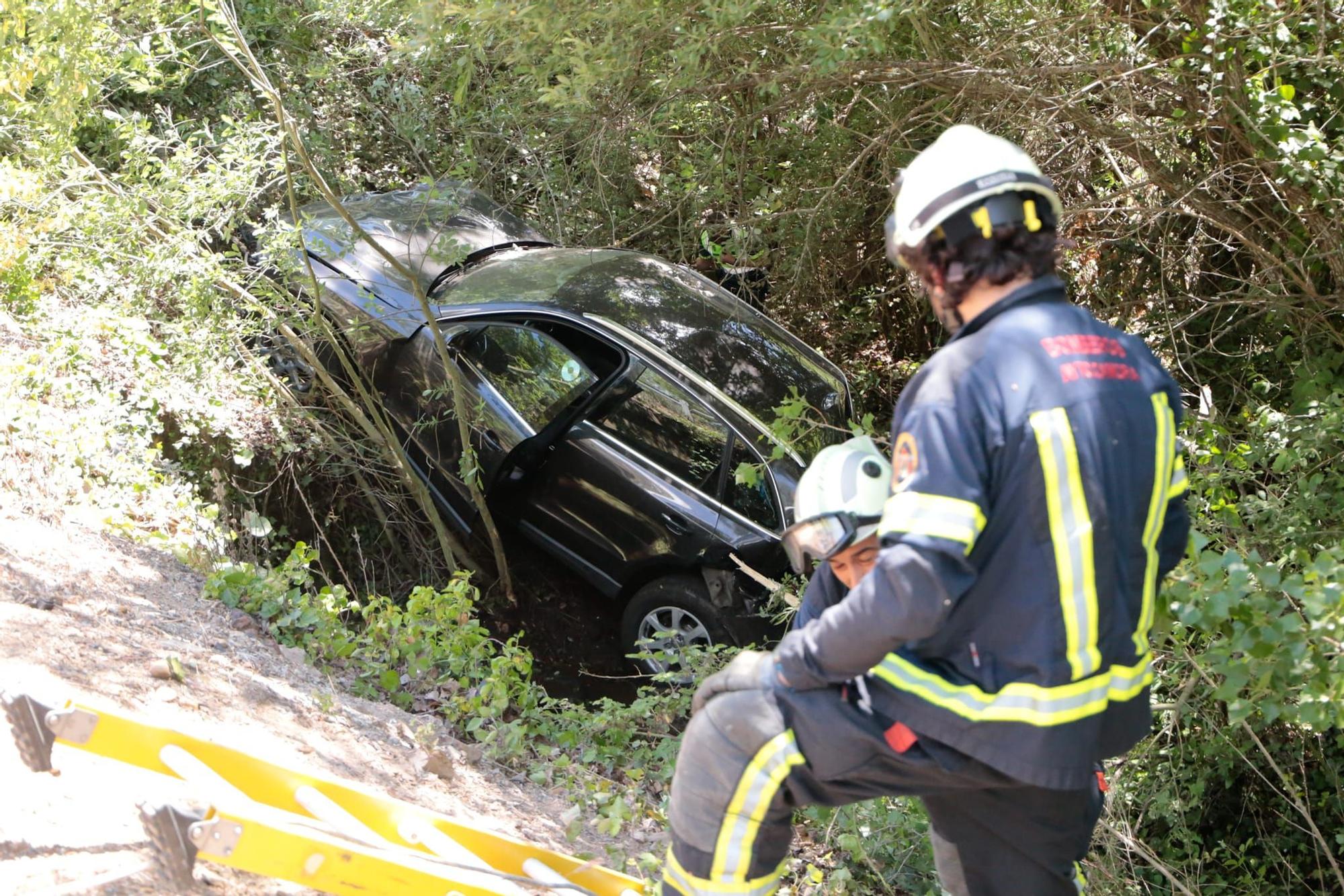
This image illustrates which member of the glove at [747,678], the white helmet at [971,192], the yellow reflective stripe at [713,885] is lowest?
the yellow reflective stripe at [713,885]

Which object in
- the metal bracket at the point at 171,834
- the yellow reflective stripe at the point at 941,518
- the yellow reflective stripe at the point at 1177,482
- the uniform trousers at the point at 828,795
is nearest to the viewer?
the yellow reflective stripe at the point at 941,518

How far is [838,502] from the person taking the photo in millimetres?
2090

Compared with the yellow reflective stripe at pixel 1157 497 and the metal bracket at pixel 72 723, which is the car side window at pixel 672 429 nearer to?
the yellow reflective stripe at pixel 1157 497

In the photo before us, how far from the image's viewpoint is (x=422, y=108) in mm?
7895

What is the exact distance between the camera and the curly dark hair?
1.90 meters

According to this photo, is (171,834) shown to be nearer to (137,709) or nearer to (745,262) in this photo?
(137,709)

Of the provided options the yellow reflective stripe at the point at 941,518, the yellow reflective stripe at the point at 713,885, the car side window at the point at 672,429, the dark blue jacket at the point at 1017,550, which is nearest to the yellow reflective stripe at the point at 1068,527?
the dark blue jacket at the point at 1017,550

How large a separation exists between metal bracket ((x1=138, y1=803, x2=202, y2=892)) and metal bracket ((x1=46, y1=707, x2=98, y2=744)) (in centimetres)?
35

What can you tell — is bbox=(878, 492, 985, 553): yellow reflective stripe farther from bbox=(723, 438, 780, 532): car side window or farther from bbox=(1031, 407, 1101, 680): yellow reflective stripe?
bbox=(723, 438, 780, 532): car side window

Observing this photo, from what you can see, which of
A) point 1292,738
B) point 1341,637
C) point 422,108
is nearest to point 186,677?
point 1341,637

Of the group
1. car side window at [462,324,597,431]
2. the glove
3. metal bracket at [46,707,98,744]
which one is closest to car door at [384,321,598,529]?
car side window at [462,324,597,431]

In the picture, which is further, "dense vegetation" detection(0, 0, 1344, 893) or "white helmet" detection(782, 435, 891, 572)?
"dense vegetation" detection(0, 0, 1344, 893)

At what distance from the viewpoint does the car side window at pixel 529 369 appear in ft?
18.2

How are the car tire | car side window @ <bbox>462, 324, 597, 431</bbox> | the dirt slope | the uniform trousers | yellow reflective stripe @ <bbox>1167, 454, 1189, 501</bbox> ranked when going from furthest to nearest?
car side window @ <bbox>462, 324, 597, 431</bbox>, the car tire, the dirt slope, yellow reflective stripe @ <bbox>1167, 454, 1189, 501</bbox>, the uniform trousers
